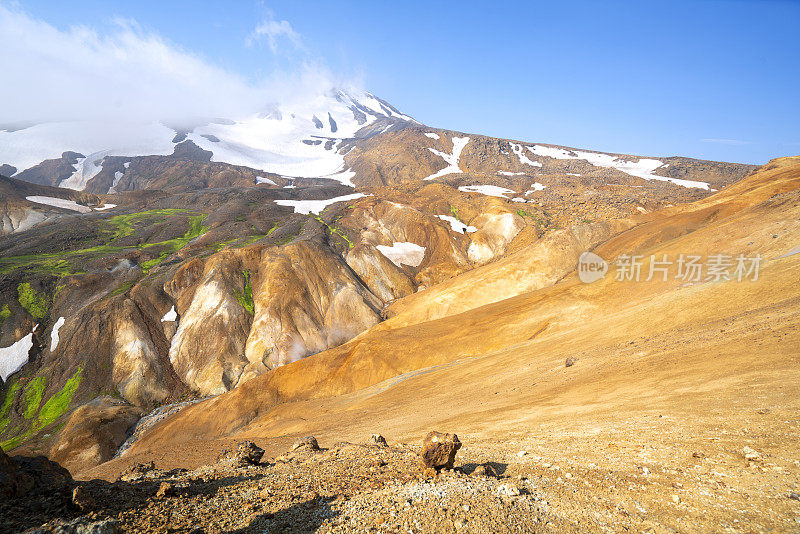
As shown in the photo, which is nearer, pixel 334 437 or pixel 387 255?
pixel 334 437

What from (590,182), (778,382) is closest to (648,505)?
(778,382)

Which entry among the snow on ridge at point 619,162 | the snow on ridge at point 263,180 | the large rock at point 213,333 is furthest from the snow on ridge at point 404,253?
the snow on ridge at point 263,180

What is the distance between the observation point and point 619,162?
144125mm

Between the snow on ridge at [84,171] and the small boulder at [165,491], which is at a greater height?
the snow on ridge at [84,171]

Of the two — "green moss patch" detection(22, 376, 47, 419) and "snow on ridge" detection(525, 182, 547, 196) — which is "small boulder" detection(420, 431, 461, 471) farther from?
"snow on ridge" detection(525, 182, 547, 196)

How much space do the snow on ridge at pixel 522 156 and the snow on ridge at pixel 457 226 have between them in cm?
9147

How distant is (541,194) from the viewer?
299 feet

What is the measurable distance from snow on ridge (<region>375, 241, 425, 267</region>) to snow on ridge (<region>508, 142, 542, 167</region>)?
340 feet

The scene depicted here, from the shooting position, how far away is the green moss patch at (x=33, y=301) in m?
45.3

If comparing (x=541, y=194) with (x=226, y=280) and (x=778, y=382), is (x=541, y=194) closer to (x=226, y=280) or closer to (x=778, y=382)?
(x=226, y=280)

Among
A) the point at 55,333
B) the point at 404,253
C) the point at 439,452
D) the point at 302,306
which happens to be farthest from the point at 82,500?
the point at 404,253

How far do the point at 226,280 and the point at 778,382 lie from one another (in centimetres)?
5396

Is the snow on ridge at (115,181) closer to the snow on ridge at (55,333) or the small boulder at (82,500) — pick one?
the snow on ridge at (55,333)

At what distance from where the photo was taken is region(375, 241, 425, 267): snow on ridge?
67.1m
